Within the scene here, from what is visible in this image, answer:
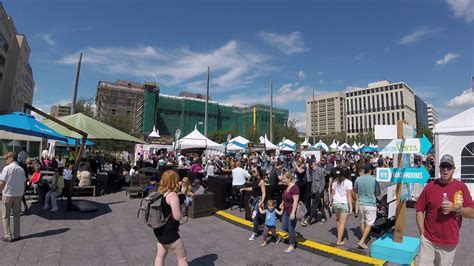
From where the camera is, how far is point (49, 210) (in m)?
8.53

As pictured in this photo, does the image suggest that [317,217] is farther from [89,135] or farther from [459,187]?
[89,135]

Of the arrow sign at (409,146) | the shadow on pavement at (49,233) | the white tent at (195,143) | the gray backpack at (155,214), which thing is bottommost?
the shadow on pavement at (49,233)

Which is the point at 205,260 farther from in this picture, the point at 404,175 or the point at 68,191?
the point at 68,191

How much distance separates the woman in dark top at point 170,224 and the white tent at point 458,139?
11.0 meters

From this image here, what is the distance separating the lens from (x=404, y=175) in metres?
5.07

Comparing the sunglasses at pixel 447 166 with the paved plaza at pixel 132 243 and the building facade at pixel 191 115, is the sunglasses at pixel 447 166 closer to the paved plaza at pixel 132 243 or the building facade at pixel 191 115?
the paved plaza at pixel 132 243

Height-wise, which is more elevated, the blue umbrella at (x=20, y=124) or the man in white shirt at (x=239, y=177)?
the blue umbrella at (x=20, y=124)

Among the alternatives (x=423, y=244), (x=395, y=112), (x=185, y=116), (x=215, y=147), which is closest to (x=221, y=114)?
(x=185, y=116)

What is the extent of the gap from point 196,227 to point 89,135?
6490mm

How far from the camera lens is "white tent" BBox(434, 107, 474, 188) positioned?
10914 mm

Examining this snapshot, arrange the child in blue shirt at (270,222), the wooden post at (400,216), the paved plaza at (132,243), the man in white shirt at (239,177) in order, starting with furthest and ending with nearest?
the man in white shirt at (239,177) < the child in blue shirt at (270,222) < the wooden post at (400,216) < the paved plaza at (132,243)

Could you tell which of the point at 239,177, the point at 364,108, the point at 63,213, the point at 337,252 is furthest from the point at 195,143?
the point at 364,108

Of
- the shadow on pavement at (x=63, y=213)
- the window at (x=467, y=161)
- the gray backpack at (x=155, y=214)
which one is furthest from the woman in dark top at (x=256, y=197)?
the window at (x=467, y=161)

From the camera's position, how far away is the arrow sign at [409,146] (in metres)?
5.07
